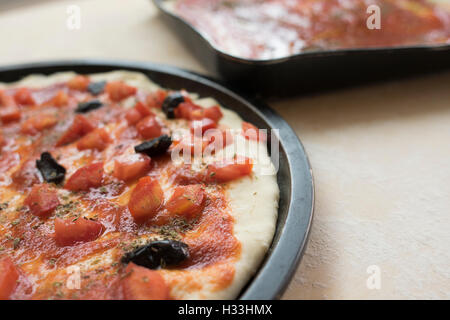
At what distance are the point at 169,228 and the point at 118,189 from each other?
392mm

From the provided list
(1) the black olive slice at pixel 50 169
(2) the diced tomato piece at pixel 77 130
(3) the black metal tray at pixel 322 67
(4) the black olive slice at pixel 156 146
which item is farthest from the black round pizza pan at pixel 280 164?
(1) the black olive slice at pixel 50 169

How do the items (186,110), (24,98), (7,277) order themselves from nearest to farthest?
(7,277), (186,110), (24,98)

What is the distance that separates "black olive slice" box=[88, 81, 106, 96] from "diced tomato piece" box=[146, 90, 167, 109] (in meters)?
0.37

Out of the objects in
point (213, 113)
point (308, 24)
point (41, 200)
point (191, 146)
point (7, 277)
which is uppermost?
point (308, 24)

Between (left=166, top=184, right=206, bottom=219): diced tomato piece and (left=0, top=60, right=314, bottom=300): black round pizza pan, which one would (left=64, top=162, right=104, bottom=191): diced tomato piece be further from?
(left=0, top=60, right=314, bottom=300): black round pizza pan

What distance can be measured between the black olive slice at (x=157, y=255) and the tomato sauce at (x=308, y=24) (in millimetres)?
1637

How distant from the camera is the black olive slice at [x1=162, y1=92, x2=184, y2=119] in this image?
2.54m

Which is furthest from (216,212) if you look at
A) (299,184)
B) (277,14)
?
(277,14)

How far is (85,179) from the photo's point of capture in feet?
7.04

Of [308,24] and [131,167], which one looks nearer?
[131,167]

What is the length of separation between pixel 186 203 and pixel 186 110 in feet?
2.47

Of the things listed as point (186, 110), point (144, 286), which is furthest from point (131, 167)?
point (144, 286)

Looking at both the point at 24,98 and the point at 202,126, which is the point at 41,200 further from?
the point at 24,98

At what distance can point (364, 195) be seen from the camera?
7.26 ft
